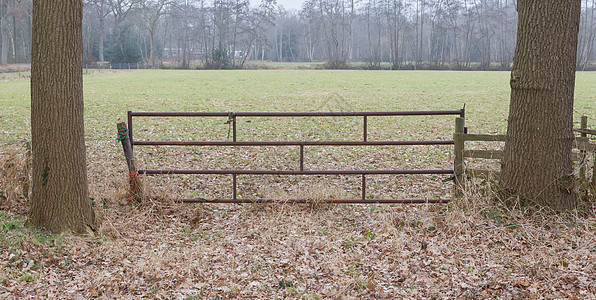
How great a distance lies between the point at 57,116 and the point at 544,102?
217 inches

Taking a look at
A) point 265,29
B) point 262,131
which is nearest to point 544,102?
point 262,131

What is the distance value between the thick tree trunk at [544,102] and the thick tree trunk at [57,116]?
16.9ft

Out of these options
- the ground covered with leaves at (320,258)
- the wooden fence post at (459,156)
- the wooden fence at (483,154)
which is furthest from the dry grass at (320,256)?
the wooden fence post at (459,156)

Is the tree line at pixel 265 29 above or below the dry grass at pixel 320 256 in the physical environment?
above

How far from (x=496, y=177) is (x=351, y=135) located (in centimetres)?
741

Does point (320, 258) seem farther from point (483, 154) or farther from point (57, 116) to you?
point (57, 116)

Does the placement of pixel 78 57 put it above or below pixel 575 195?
above

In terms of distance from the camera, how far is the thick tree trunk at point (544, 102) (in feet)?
18.1

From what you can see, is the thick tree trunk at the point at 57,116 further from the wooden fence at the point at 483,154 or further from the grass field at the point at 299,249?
the wooden fence at the point at 483,154

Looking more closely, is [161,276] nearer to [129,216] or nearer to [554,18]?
[129,216]

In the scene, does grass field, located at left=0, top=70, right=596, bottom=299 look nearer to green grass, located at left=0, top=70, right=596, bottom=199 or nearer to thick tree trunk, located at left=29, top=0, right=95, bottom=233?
thick tree trunk, located at left=29, top=0, right=95, bottom=233

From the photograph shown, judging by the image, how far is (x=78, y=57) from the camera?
19.0 feet

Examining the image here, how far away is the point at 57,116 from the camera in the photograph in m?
5.58

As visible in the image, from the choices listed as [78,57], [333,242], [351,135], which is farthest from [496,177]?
[351,135]
